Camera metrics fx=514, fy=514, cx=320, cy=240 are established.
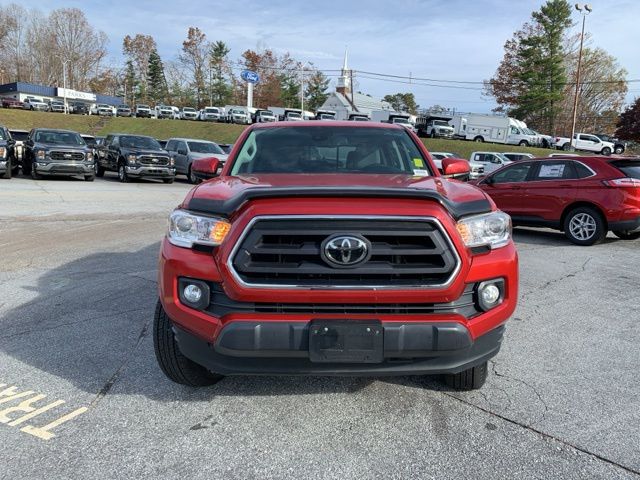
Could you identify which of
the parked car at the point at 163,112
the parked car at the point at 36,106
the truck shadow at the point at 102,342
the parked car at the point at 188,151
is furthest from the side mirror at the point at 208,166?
the parked car at the point at 36,106

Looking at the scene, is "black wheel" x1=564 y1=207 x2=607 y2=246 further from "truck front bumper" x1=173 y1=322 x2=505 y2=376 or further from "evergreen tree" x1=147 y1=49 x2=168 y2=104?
"evergreen tree" x1=147 y1=49 x2=168 y2=104

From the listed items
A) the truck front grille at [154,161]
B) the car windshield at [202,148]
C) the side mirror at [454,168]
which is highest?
the car windshield at [202,148]

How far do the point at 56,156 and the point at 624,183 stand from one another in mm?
17172

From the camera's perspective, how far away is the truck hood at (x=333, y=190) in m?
2.79

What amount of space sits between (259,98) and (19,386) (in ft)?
283

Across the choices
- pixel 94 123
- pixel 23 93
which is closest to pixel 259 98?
pixel 94 123

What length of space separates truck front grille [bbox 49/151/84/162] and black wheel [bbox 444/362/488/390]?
59.0ft

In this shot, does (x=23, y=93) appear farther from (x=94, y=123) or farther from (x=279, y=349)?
(x=279, y=349)

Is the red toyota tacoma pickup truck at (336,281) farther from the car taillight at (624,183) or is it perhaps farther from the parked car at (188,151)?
the parked car at (188,151)

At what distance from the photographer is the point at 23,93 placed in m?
86.9

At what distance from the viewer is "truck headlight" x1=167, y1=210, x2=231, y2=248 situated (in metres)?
2.81

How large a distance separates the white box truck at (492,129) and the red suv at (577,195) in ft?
116

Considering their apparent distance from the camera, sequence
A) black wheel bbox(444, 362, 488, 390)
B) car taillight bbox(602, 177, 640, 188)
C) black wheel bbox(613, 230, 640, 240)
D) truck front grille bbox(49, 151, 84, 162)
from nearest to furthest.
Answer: black wheel bbox(444, 362, 488, 390) → car taillight bbox(602, 177, 640, 188) → black wheel bbox(613, 230, 640, 240) → truck front grille bbox(49, 151, 84, 162)

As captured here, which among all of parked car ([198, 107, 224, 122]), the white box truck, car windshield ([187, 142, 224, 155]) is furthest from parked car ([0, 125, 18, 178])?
parked car ([198, 107, 224, 122])
